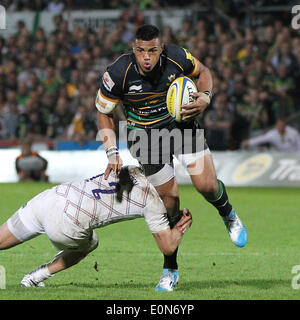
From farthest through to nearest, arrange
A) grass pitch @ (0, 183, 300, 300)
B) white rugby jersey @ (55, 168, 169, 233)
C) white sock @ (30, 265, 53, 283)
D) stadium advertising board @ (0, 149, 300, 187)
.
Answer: stadium advertising board @ (0, 149, 300, 187), white sock @ (30, 265, 53, 283), grass pitch @ (0, 183, 300, 300), white rugby jersey @ (55, 168, 169, 233)

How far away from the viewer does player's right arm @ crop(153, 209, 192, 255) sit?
247 inches

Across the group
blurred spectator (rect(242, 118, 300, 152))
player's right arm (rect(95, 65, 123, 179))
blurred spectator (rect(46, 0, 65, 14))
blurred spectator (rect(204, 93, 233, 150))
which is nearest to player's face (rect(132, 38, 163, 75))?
player's right arm (rect(95, 65, 123, 179))

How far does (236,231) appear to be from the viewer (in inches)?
293

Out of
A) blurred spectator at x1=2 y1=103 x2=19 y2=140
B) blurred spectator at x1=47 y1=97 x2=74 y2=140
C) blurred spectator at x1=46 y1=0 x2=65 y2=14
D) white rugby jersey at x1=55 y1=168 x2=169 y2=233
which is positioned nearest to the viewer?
white rugby jersey at x1=55 y1=168 x2=169 y2=233

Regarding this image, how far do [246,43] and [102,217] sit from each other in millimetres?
13514

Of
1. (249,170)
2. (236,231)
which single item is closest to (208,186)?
(236,231)

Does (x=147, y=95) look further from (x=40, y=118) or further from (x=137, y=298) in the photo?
(x=40, y=118)

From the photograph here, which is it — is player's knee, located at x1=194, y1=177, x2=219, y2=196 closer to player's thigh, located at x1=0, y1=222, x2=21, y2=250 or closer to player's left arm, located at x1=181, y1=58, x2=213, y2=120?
player's left arm, located at x1=181, y1=58, x2=213, y2=120

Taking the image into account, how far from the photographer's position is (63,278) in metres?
7.31

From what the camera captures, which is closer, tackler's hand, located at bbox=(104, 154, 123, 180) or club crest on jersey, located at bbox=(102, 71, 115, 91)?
tackler's hand, located at bbox=(104, 154, 123, 180)

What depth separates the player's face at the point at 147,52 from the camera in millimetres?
6828

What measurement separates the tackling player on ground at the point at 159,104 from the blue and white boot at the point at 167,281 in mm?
24

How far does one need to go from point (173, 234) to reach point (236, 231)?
1.30 m
